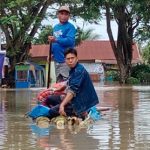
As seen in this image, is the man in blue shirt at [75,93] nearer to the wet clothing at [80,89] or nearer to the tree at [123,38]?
the wet clothing at [80,89]

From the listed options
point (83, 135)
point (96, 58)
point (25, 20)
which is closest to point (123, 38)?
point (25, 20)

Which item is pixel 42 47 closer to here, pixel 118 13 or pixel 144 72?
pixel 144 72

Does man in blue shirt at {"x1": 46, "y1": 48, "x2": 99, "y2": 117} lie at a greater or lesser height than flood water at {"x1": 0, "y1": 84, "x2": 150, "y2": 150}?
greater

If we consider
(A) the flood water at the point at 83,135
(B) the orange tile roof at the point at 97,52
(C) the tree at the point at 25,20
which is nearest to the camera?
(A) the flood water at the point at 83,135

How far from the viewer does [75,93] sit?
6.92m

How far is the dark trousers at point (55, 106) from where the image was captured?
700 centimetres

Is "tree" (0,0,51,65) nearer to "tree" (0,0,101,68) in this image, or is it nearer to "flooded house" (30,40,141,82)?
"tree" (0,0,101,68)

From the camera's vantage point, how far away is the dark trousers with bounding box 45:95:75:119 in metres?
7.00

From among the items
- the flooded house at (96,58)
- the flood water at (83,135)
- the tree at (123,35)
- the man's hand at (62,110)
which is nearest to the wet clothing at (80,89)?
the man's hand at (62,110)

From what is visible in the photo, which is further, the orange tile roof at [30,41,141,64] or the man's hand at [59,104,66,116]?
the orange tile roof at [30,41,141,64]

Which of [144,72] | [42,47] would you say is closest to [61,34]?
[144,72]

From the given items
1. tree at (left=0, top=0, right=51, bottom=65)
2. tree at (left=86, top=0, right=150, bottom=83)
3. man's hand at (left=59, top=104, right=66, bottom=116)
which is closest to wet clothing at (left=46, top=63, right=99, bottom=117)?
man's hand at (left=59, top=104, right=66, bottom=116)

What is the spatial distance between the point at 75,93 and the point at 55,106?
0.39 meters

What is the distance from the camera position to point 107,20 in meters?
34.0
